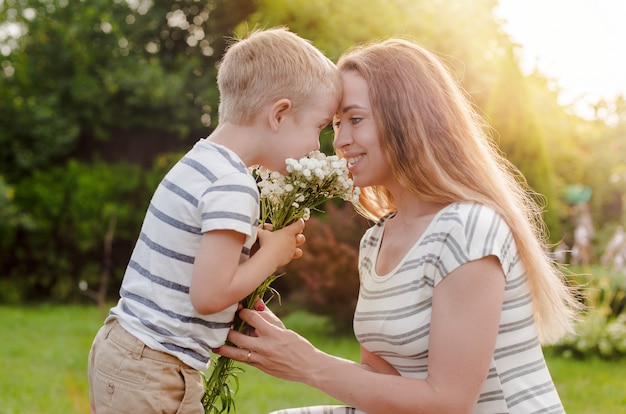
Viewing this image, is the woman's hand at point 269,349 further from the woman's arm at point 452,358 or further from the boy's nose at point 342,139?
the boy's nose at point 342,139

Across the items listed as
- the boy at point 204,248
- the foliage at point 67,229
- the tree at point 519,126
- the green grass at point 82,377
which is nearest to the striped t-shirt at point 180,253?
the boy at point 204,248

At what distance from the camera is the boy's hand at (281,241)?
2143 mm

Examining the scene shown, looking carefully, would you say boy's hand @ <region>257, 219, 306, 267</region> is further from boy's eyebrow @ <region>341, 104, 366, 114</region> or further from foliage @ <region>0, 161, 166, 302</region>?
foliage @ <region>0, 161, 166, 302</region>

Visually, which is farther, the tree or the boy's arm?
the tree

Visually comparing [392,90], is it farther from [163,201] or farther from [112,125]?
[112,125]

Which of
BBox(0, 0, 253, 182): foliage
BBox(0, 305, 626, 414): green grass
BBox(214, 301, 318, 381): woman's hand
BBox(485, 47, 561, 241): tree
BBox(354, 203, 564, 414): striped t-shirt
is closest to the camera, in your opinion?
BBox(354, 203, 564, 414): striped t-shirt

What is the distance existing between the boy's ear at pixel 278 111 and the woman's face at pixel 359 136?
0.76ft

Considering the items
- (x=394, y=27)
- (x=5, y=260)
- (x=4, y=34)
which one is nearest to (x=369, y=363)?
(x=394, y=27)

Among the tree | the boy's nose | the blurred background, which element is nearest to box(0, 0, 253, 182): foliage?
the blurred background

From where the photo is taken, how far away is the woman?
204cm

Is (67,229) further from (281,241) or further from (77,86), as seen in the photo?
(281,241)

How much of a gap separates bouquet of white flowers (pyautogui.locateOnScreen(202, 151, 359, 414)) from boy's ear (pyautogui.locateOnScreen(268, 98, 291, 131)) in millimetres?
142

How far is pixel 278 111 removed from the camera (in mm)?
2229

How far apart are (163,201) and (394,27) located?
29.0ft
